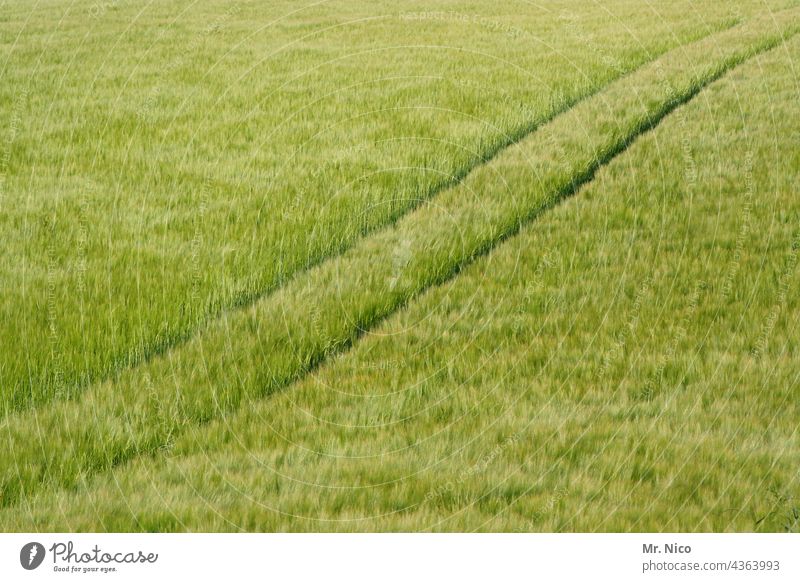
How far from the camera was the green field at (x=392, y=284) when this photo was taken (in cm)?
486

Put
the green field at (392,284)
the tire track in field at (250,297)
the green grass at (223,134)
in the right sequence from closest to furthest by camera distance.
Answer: the green field at (392,284), the tire track in field at (250,297), the green grass at (223,134)

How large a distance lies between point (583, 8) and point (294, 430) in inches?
438

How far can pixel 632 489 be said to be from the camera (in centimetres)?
478

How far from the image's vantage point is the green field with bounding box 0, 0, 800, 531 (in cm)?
486

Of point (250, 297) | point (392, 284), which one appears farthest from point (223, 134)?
point (392, 284)

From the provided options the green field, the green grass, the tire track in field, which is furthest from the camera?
the green grass

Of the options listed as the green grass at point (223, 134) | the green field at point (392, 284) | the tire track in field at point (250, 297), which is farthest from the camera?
the green grass at point (223, 134)

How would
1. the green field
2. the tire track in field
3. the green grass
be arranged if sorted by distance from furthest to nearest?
the green grass, the tire track in field, the green field

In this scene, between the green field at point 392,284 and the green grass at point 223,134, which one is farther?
the green grass at point 223,134

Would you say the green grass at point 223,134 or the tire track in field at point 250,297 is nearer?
the tire track in field at point 250,297

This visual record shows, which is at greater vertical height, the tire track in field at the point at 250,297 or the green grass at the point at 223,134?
the green grass at the point at 223,134

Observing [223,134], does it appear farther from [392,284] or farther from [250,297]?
[392,284]
